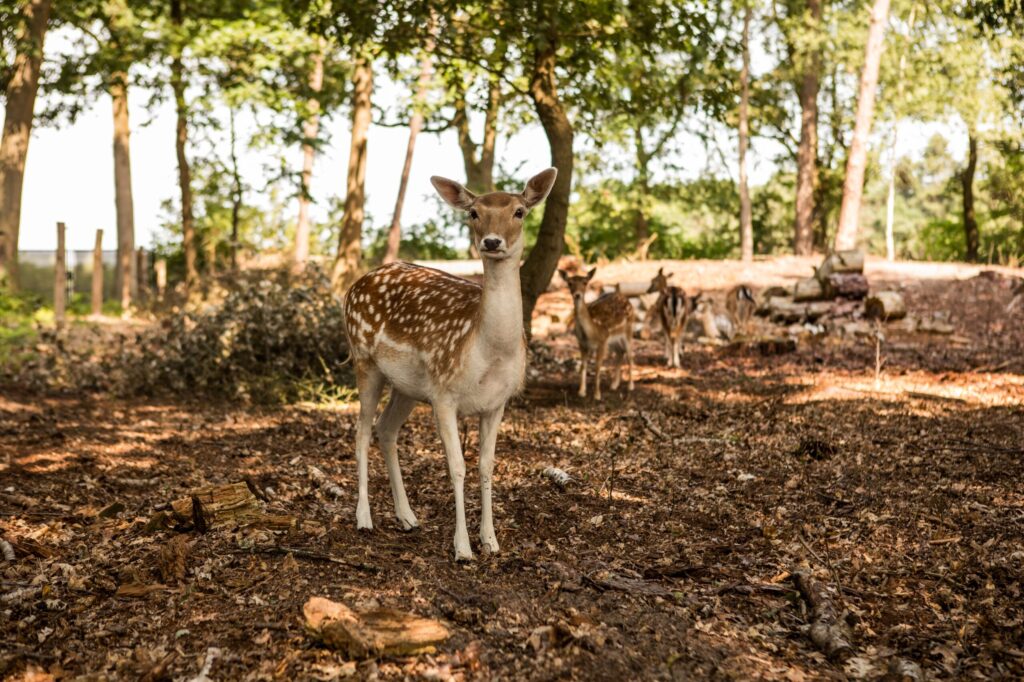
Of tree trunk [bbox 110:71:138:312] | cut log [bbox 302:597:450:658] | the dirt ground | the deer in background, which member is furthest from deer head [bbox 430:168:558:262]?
tree trunk [bbox 110:71:138:312]

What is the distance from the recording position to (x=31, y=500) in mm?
6160

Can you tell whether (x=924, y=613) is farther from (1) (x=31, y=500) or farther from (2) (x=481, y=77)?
(2) (x=481, y=77)

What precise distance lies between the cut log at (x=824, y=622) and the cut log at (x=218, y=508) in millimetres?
2953

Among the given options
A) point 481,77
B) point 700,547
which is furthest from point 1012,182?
point 700,547

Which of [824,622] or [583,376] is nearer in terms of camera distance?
[824,622]

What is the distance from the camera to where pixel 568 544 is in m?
5.49

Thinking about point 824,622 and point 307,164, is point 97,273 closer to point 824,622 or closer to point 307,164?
point 307,164

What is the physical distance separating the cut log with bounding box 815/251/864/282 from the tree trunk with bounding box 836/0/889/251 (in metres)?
Answer: 3.15

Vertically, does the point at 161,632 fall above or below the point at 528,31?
below

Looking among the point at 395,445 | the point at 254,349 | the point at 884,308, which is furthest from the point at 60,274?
the point at 884,308

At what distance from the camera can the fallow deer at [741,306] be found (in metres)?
15.4

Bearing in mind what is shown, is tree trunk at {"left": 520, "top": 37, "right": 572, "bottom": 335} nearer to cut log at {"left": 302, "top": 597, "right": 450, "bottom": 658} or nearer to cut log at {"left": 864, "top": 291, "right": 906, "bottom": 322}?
cut log at {"left": 302, "top": 597, "right": 450, "bottom": 658}

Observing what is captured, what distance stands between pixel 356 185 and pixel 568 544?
41.3 feet

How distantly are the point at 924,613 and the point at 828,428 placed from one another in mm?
3905
